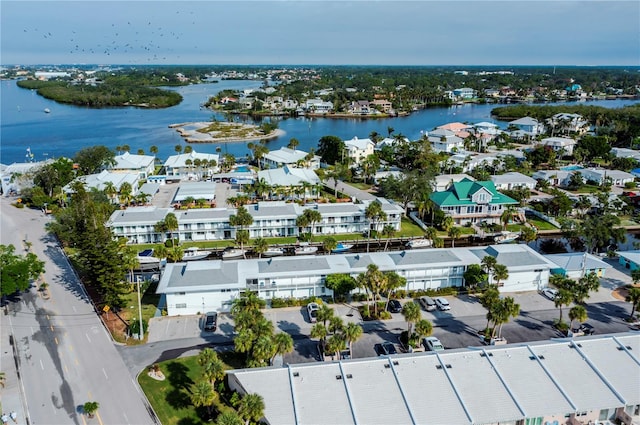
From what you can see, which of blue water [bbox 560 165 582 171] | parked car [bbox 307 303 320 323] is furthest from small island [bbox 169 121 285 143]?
parked car [bbox 307 303 320 323]

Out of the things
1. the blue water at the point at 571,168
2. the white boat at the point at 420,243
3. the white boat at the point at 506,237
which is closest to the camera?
the white boat at the point at 420,243

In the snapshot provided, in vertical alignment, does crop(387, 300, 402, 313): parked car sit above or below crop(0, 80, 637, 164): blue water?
below

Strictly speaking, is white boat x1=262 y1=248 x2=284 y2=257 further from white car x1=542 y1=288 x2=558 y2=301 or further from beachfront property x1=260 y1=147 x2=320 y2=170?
beachfront property x1=260 y1=147 x2=320 y2=170

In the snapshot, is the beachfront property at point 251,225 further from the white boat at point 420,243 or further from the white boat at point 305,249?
the white boat at point 420,243

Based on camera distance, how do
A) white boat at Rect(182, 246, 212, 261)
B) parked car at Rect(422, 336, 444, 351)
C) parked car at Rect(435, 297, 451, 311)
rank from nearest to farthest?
parked car at Rect(422, 336, 444, 351)
parked car at Rect(435, 297, 451, 311)
white boat at Rect(182, 246, 212, 261)

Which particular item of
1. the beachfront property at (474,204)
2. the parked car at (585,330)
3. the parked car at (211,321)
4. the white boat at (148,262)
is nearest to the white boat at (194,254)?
the white boat at (148,262)

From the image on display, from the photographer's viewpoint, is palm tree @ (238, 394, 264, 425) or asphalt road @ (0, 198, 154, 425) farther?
asphalt road @ (0, 198, 154, 425)

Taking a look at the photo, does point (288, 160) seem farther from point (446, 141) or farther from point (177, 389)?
point (177, 389)
